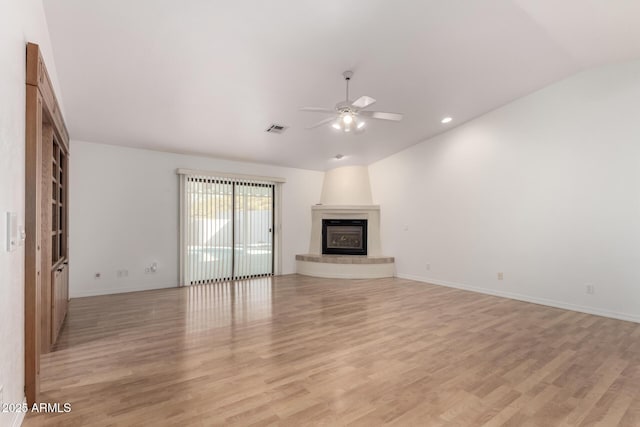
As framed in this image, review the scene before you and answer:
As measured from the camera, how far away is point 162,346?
3150 mm

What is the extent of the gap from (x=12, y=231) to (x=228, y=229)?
4.96 m

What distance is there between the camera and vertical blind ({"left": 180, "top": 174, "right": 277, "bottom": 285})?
6.15 m

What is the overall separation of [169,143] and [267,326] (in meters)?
3.82

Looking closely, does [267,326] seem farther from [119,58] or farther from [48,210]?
[119,58]

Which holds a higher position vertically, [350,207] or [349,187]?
[349,187]

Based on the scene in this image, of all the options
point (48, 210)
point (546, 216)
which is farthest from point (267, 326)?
point (546, 216)

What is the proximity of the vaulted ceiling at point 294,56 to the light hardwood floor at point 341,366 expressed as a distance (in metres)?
2.90

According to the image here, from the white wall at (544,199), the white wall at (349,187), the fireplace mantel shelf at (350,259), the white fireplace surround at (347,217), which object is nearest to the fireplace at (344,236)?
the white fireplace surround at (347,217)

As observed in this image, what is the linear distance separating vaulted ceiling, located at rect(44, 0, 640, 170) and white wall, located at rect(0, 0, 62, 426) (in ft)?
3.59

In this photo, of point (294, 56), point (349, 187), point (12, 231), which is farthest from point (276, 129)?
point (12, 231)

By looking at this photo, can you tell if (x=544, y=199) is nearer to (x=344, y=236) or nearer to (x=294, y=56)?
(x=344, y=236)

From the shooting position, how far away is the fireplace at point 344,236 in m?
7.60

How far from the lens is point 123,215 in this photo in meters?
5.54

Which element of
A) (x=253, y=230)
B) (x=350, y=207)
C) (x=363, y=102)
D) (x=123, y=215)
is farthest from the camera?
(x=350, y=207)
